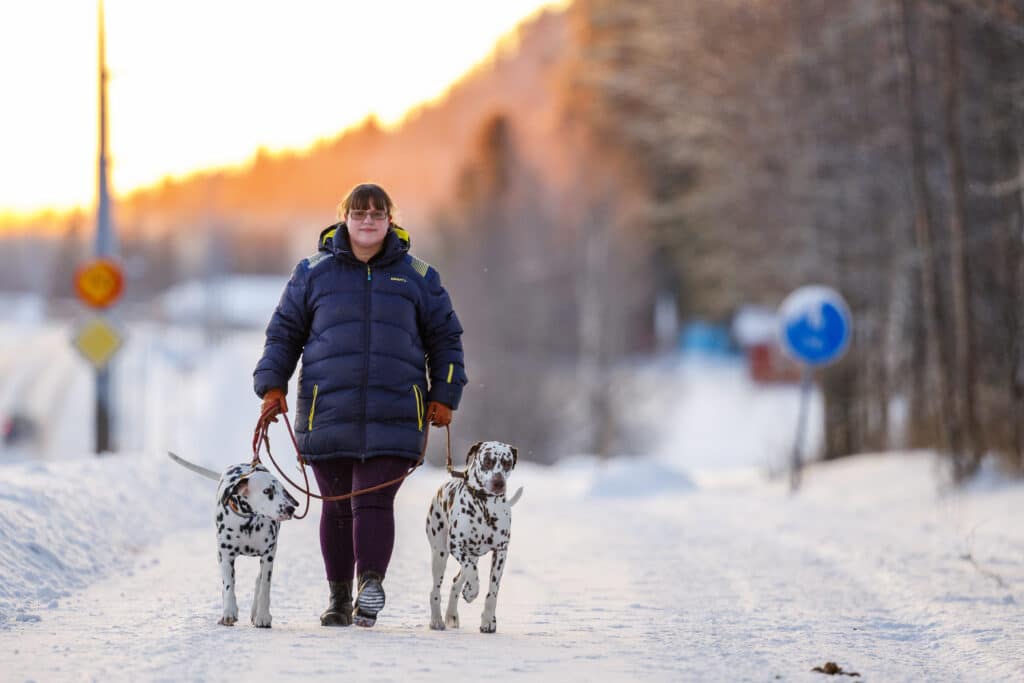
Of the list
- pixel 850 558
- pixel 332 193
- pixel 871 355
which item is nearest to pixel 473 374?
pixel 871 355

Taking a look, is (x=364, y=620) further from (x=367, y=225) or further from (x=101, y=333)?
(x=101, y=333)

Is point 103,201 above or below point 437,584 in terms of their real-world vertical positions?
above

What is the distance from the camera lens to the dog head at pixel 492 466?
7766mm

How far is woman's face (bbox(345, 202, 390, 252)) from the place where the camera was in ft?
26.8

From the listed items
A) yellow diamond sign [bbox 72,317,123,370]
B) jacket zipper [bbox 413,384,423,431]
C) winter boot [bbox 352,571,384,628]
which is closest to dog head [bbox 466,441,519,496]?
jacket zipper [bbox 413,384,423,431]

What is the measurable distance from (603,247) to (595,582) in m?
37.0

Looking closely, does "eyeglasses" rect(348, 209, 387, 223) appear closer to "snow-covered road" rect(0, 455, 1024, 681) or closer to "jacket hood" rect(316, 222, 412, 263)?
"jacket hood" rect(316, 222, 412, 263)

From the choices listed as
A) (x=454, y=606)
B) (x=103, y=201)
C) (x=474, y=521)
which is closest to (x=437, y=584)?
(x=454, y=606)

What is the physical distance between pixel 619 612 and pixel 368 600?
1917 mm

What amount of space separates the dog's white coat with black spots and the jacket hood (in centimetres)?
114

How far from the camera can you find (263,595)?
798cm

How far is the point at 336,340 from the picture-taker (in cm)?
814

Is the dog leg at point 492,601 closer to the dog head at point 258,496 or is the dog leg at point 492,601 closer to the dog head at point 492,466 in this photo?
the dog head at point 492,466

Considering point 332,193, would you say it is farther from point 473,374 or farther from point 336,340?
point 336,340
